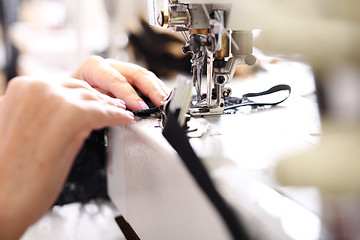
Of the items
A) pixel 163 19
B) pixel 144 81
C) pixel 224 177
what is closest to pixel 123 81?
pixel 144 81

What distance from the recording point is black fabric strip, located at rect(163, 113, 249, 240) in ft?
1.16

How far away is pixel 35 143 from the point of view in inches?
19.0

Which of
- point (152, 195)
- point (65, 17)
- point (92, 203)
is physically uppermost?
point (65, 17)

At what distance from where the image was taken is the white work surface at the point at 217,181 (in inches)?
14.4

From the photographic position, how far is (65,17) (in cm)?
207

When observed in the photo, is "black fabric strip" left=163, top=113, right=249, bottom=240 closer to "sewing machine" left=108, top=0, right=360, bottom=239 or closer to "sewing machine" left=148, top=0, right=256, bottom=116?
"sewing machine" left=108, top=0, right=360, bottom=239

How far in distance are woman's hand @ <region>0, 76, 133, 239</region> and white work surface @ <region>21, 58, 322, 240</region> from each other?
13 cm

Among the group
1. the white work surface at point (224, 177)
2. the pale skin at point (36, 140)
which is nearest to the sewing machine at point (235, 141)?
the white work surface at point (224, 177)

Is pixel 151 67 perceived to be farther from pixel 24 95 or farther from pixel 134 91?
pixel 24 95

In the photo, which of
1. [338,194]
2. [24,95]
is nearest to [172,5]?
[24,95]

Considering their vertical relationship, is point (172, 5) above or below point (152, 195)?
above

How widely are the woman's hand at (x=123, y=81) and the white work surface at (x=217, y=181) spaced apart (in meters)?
0.07

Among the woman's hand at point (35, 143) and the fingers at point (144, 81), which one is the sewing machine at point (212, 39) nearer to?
the fingers at point (144, 81)

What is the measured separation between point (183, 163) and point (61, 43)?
1.80m
